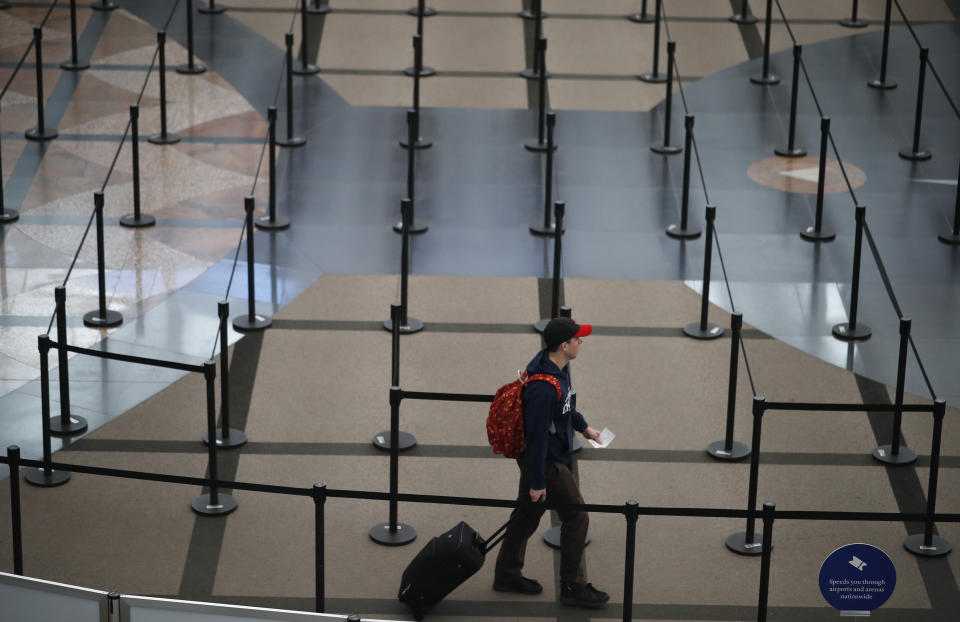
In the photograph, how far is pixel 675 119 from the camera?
1379cm

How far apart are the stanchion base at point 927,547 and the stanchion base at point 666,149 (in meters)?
5.89

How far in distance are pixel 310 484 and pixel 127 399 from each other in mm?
1669

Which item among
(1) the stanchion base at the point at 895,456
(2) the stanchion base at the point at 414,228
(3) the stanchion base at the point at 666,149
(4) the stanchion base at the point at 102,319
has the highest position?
(3) the stanchion base at the point at 666,149

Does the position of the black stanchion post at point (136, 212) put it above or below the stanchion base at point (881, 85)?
below

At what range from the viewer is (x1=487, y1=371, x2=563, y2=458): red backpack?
705 centimetres

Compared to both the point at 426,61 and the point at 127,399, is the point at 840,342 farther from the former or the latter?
the point at 426,61

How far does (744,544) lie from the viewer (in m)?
7.83

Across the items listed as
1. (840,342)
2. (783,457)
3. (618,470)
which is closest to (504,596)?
(618,470)

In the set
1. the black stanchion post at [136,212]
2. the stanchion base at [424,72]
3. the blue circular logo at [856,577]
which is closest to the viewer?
the blue circular logo at [856,577]

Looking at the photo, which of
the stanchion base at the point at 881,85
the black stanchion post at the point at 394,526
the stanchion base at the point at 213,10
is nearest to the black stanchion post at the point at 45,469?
the black stanchion post at the point at 394,526

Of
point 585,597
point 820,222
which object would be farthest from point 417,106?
point 585,597

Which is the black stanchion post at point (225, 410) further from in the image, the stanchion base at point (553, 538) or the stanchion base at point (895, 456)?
the stanchion base at point (895, 456)

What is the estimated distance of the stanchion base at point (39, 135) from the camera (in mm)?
13148

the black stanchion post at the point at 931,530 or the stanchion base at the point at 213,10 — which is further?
the stanchion base at the point at 213,10
